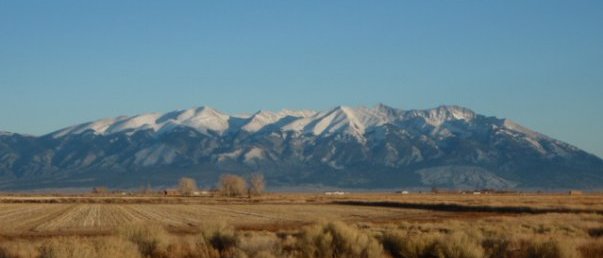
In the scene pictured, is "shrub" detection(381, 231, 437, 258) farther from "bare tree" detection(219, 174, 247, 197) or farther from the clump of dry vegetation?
"bare tree" detection(219, 174, 247, 197)

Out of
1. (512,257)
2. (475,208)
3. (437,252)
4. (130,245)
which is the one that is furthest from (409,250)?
(475,208)

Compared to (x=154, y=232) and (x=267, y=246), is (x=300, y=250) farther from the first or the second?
(x=154, y=232)

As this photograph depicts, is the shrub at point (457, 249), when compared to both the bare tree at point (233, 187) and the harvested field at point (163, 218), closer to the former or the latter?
the harvested field at point (163, 218)

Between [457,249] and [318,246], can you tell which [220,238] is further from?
[457,249]

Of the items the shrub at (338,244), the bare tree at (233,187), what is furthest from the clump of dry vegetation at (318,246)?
the bare tree at (233,187)

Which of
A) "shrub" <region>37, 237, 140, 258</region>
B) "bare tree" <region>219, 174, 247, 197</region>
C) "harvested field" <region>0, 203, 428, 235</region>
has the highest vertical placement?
"bare tree" <region>219, 174, 247, 197</region>

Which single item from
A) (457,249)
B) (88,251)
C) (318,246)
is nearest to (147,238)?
(318,246)

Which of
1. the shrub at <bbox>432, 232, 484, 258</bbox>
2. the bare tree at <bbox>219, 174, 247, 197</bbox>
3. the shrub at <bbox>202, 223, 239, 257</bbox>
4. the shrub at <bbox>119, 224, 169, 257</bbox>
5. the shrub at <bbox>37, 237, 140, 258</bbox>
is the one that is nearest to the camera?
the shrub at <bbox>37, 237, 140, 258</bbox>

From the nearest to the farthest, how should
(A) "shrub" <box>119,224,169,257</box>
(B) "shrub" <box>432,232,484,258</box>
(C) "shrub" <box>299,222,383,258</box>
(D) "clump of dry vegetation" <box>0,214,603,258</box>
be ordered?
(B) "shrub" <box>432,232,484,258</box>
(D) "clump of dry vegetation" <box>0,214,603,258</box>
(C) "shrub" <box>299,222,383,258</box>
(A) "shrub" <box>119,224,169,257</box>

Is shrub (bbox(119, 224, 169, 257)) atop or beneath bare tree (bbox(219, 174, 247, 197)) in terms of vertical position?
beneath

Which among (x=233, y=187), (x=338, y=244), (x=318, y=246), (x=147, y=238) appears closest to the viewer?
(x=338, y=244)

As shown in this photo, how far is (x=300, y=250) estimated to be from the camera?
82.3ft

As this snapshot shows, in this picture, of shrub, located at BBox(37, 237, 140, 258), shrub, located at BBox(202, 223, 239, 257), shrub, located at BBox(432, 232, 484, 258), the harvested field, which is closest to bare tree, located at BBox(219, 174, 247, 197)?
the harvested field

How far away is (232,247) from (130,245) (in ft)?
9.94
